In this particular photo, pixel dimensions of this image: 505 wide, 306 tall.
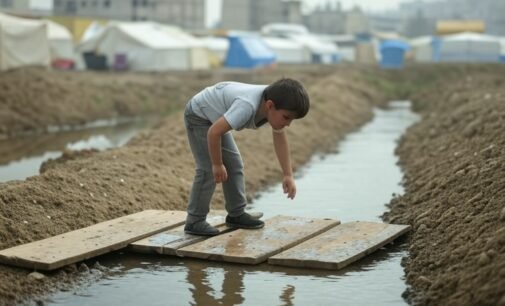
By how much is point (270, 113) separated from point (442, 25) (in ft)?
236

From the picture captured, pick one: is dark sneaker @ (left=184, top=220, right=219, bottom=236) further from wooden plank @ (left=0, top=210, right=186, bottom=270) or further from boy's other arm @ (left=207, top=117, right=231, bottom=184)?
boy's other arm @ (left=207, top=117, right=231, bottom=184)

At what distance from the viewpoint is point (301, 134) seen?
20.0 metres

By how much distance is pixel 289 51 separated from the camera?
207ft

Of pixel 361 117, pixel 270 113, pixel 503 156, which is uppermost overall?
pixel 270 113

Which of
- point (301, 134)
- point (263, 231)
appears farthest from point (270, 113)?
point (301, 134)

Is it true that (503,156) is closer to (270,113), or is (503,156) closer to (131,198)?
(270,113)

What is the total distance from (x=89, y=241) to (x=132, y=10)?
82.7m

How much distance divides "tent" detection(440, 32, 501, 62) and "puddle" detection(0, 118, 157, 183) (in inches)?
1458

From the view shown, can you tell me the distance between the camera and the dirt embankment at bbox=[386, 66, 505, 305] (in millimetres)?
6641

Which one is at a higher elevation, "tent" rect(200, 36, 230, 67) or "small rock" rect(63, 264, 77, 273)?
"small rock" rect(63, 264, 77, 273)

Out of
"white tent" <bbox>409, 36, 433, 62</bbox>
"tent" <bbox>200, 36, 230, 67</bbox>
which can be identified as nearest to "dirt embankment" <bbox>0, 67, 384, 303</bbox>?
"tent" <bbox>200, 36, 230, 67</bbox>

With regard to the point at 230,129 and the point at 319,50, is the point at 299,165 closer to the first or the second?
the point at 230,129

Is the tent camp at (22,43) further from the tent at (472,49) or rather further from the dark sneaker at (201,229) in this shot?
the tent at (472,49)

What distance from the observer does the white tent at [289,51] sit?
61.3 metres
